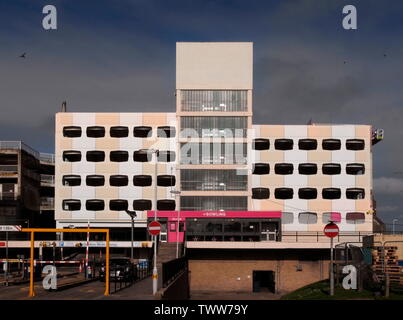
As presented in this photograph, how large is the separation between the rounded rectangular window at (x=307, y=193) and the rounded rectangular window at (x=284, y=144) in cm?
580

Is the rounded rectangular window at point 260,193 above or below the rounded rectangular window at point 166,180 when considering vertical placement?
below

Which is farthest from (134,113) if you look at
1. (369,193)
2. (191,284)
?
(369,193)

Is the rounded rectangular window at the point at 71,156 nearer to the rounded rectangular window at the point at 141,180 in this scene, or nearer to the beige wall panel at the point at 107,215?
the beige wall panel at the point at 107,215

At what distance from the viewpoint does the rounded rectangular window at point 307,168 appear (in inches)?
3194

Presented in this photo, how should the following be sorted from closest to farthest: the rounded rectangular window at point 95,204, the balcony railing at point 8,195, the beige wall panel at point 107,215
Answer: the beige wall panel at point 107,215 < the rounded rectangular window at point 95,204 < the balcony railing at point 8,195

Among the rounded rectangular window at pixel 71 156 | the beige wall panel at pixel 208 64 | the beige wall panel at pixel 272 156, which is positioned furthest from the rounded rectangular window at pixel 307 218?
the rounded rectangular window at pixel 71 156

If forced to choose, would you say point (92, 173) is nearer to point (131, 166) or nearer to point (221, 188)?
point (131, 166)

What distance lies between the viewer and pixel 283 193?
81.2m

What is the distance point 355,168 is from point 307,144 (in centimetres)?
727

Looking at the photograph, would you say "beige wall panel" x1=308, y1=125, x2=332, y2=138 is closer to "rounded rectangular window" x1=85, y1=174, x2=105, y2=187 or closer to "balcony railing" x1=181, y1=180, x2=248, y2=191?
"balcony railing" x1=181, y1=180, x2=248, y2=191

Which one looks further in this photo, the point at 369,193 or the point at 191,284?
the point at 369,193

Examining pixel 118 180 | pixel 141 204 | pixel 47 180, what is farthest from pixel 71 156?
pixel 47 180

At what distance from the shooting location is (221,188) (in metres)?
78.3

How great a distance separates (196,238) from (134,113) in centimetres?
1917
